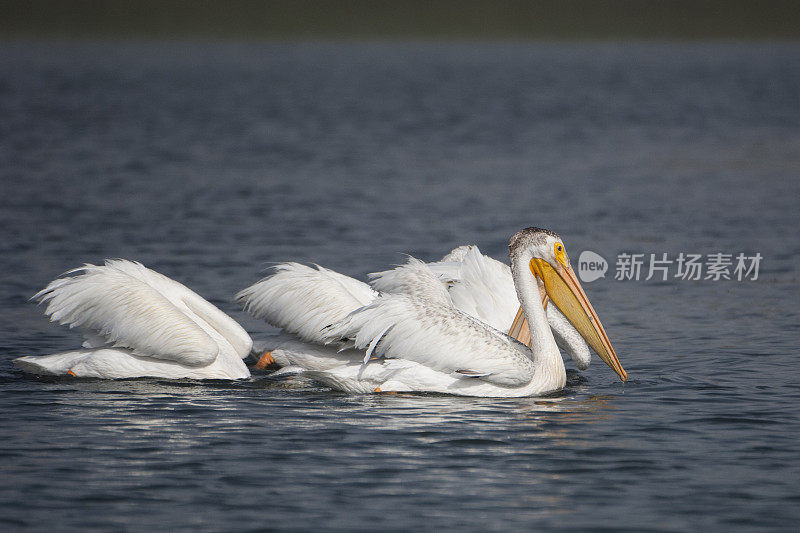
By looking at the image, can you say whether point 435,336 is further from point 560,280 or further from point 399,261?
point 399,261

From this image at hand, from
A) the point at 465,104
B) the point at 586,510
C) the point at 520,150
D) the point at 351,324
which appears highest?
the point at 465,104

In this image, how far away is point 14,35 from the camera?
267ft

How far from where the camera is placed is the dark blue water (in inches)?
208

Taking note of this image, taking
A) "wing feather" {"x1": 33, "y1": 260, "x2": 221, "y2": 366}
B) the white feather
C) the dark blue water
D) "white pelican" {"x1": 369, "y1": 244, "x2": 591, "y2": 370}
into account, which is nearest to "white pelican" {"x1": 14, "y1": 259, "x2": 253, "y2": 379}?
"wing feather" {"x1": 33, "y1": 260, "x2": 221, "y2": 366}

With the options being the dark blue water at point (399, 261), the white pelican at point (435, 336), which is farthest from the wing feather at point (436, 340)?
the dark blue water at point (399, 261)

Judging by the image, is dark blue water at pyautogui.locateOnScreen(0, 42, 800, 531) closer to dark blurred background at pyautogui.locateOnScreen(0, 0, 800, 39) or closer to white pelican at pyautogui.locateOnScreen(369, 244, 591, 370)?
white pelican at pyautogui.locateOnScreen(369, 244, 591, 370)

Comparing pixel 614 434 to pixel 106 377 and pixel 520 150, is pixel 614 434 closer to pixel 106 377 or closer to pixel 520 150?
pixel 106 377

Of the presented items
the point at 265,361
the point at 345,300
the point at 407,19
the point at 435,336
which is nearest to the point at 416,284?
the point at 345,300

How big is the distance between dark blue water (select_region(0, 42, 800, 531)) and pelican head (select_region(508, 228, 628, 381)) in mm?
261

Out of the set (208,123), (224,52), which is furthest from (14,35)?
(208,123)

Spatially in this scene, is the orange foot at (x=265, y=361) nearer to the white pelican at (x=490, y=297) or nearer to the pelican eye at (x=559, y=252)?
the white pelican at (x=490, y=297)

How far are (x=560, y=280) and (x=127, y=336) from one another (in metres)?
2.47

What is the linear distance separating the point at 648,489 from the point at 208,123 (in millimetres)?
20453

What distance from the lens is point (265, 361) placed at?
25.0 ft
